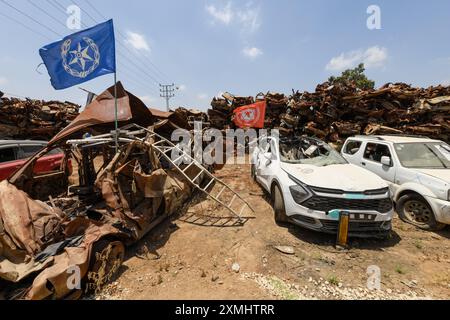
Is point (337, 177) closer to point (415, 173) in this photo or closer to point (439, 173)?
point (415, 173)

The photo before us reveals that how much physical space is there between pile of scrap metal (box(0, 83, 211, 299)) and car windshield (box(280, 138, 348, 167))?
2673mm

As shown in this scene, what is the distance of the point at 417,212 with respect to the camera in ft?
14.9

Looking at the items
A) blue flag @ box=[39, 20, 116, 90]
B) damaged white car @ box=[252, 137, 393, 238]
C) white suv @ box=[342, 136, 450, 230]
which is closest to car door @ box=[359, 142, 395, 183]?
white suv @ box=[342, 136, 450, 230]

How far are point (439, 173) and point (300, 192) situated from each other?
2.87 m

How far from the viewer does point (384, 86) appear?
1085 cm

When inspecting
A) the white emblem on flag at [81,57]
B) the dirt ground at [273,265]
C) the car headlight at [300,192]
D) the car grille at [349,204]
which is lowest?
the dirt ground at [273,265]

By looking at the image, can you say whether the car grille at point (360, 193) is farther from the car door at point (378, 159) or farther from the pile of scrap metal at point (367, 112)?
the pile of scrap metal at point (367, 112)

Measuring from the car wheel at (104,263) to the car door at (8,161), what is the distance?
170 inches

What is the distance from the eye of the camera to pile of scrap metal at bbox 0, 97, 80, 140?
1182 centimetres

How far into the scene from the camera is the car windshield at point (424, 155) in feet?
16.0

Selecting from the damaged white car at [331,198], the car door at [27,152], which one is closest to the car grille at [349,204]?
the damaged white car at [331,198]

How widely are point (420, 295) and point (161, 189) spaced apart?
13.1ft

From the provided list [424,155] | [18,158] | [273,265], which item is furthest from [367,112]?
[18,158]

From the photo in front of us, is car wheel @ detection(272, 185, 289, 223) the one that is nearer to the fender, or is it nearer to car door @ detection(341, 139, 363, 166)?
the fender
